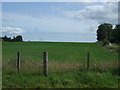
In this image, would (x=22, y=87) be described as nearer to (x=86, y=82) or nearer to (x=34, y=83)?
(x=34, y=83)

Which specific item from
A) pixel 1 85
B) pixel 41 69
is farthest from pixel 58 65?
pixel 1 85

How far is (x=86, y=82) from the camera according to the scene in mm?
9125

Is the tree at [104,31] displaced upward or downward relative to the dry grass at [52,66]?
upward

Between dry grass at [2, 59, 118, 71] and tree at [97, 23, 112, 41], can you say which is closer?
dry grass at [2, 59, 118, 71]

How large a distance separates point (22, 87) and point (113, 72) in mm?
4283

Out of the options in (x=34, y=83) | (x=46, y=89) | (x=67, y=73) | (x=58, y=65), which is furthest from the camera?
(x=58, y=65)

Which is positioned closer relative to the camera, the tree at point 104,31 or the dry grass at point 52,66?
the dry grass at point 52,66

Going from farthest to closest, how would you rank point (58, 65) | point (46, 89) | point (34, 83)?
1. point (58, 65)
2. point (34, 83)
3. point (46, 89)

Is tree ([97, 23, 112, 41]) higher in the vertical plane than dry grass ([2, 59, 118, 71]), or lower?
higher

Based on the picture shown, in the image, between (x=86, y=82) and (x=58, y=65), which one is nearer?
(x=86, y=82)

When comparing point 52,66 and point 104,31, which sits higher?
point 104,31

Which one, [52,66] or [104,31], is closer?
[52,66]

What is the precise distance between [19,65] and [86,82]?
307 cm

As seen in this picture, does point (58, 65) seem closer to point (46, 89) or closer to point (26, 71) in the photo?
point (26, 71)
